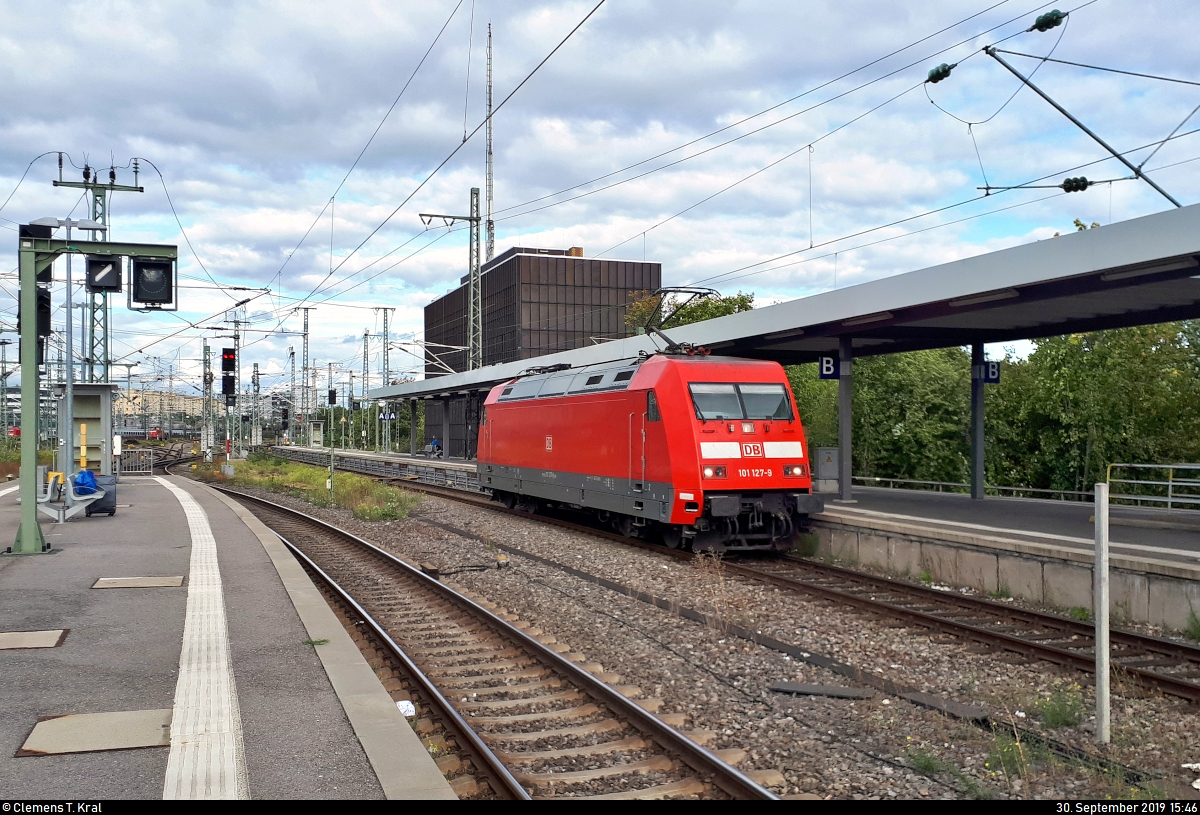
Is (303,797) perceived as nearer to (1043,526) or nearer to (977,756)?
(977,756)

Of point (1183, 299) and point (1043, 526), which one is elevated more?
point (1183, 299)

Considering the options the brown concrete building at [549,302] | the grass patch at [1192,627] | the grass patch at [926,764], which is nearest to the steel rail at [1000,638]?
the grass patch at [1192,627]

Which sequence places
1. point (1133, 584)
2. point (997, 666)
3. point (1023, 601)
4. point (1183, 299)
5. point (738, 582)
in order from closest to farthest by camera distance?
point (997, 666) < point (1133, 584) < point (1023, 601) < point (738, 582) < point (1183, 299)

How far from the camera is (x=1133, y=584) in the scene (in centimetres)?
990

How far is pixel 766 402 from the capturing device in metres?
15.1

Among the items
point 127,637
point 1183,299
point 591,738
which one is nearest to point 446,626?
point 127,637

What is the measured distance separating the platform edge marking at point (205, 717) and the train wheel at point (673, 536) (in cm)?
718

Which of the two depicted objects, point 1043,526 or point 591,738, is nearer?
point 591,738

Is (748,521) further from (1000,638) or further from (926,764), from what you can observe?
(926,764)

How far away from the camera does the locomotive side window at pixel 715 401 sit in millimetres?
14422

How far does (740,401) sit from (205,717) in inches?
405

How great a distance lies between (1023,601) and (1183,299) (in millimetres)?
6056

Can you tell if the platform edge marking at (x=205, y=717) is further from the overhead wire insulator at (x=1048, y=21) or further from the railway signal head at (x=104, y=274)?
the overhead wire insulator at (x=1048, y=21)

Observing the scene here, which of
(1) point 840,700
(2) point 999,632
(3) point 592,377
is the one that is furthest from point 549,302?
(1) point 840,700
